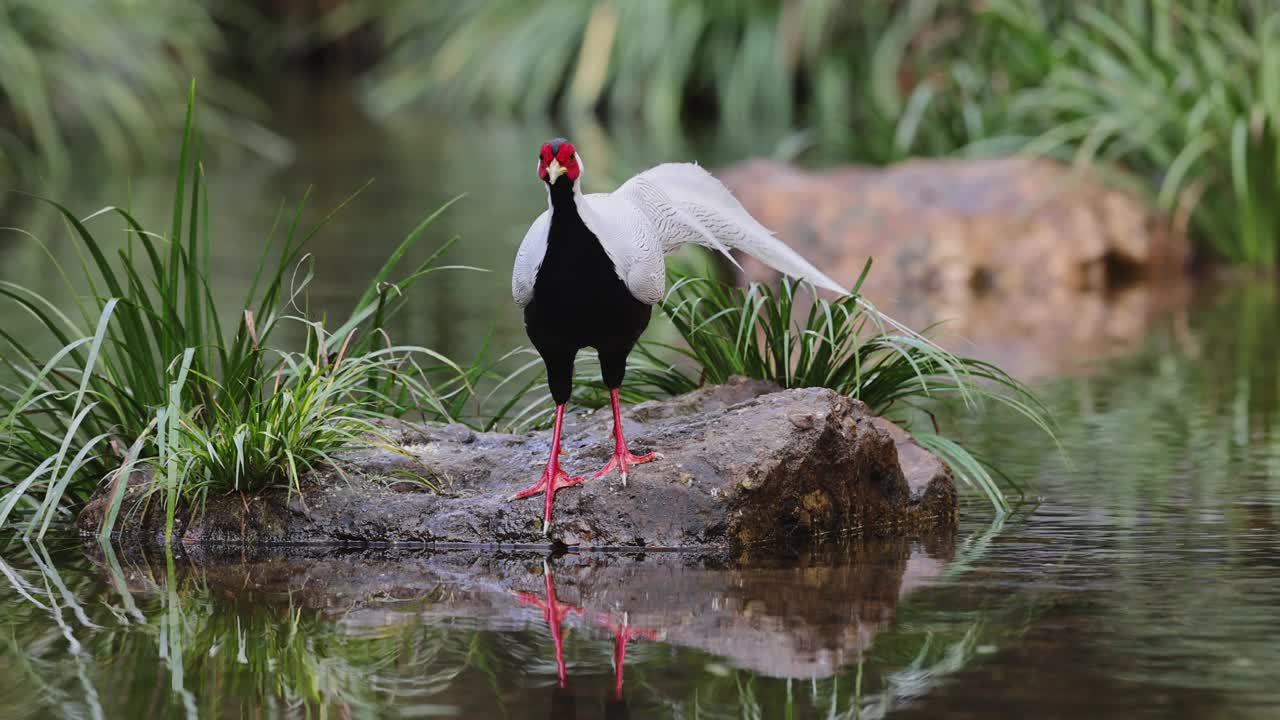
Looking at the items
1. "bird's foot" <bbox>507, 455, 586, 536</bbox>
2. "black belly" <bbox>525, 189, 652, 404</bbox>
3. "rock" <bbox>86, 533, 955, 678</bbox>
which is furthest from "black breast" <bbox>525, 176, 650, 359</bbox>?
"rock" <bbox>86, 533, 955, 678</bbox>

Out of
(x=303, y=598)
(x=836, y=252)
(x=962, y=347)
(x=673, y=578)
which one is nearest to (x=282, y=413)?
(x=303, y=598)

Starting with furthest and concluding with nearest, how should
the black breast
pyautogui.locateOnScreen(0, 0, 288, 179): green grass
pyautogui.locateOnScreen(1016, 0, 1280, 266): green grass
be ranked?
1. pyautogui.locateOnScreen(0, 0, 288, 179): green grass
2. pyautogui.locateOnScreen(1016, 0, 1280, 266): green grass
3. the black breast

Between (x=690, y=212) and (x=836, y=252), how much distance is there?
6248 mm

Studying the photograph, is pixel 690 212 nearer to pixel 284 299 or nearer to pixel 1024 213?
pixel 284 299

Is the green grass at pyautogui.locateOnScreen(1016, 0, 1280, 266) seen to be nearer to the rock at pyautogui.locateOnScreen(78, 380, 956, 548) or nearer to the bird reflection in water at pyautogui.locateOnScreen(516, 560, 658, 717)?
the rock at pyautogui.locateOnScreen(78, 380, 956, 548)

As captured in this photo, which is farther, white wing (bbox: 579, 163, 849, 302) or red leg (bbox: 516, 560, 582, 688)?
white wing (bbox: 579, 163, 849, 302)

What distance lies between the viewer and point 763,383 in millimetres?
5922

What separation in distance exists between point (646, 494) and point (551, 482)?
0.87ft

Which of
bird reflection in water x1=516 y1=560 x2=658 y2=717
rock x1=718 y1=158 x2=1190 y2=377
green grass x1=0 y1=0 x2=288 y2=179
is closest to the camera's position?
bird reflection in water x1=516 y1=560 x2=658 y2=717

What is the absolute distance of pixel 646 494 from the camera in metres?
5.23

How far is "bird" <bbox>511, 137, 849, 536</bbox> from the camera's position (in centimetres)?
486

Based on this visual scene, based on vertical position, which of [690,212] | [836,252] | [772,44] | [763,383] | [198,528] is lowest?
[198,528]

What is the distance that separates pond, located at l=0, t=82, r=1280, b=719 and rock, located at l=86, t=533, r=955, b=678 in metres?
0.01

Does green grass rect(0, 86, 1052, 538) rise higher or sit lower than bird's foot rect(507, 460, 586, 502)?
higher
